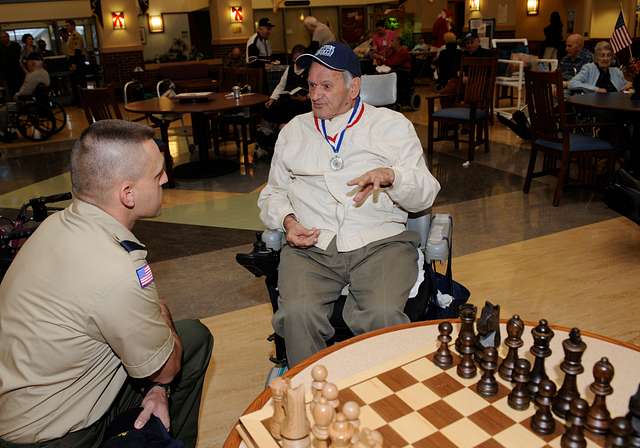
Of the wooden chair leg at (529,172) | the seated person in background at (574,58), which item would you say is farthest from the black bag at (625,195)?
the seated person in background at (574,58)

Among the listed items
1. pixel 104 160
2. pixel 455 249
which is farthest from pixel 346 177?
pixel 455 249

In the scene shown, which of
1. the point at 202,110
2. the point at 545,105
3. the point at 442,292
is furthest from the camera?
the point at 202,110

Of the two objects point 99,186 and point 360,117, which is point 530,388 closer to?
point 99,186

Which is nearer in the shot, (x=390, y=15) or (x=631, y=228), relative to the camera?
(x=631, y=228)

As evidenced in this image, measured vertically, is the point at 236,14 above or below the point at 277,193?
above

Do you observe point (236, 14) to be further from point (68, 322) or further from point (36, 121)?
point (68, 322)

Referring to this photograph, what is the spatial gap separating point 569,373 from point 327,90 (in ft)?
4.42

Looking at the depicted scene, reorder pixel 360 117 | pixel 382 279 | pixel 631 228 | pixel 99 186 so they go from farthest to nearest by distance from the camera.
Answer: pixel 631 228
pixel 360 117
pixel 382 279
pixel 99 186

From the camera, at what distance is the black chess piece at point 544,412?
1.17m

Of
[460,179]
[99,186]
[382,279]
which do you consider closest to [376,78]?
[382,279]

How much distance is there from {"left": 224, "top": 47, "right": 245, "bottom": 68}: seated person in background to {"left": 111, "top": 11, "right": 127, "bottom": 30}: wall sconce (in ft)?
7.38

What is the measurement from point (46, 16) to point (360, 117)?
1609cm

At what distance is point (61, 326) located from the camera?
1298mm

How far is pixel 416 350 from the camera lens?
1.49 meters
